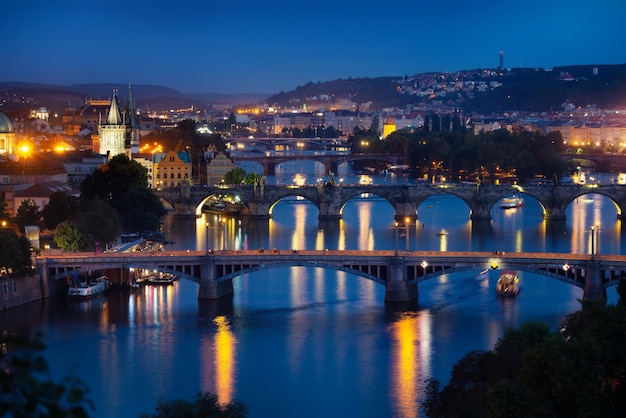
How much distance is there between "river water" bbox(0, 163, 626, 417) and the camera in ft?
44.6

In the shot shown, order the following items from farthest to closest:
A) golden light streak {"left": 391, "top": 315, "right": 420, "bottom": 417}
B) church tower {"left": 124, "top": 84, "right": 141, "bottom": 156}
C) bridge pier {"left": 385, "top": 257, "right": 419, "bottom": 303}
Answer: church tower {"left": 124, "top": 84, "right": 141, "bottom": 156}
bridge pier {"left": 385, "top": 257, "right": 419, "bottom": 303}
golden light streak {"left": 391, "top": 315, "right": 420, "bottom": 417}

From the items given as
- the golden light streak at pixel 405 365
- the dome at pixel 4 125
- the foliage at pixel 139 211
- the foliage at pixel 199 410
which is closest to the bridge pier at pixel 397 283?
the golden light streak at pixel 405 365

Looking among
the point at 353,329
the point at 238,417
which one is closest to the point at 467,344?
the point at 353,329

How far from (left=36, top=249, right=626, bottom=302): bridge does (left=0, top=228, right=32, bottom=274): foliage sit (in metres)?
0.67

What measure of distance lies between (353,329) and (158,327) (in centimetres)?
296

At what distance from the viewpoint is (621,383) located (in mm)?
8344

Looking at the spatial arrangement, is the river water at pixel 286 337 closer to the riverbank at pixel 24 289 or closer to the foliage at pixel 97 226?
the riverbank at pixel 24 289

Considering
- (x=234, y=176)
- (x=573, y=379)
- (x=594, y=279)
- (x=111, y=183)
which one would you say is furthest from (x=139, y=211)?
(x=573, y=379)

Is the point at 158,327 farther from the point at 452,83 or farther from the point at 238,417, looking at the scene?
the point at 452,83

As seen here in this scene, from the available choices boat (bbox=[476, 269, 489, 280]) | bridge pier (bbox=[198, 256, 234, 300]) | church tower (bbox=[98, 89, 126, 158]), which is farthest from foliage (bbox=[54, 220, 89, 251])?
church tower (bbox=[98, 89, 126, 158])

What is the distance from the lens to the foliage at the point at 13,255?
59.8 feet

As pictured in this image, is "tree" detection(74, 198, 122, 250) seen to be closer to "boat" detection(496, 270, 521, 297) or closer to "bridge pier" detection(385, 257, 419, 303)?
"bridge pier" detection(385, 257, 419, 303)

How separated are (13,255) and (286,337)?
16.2 ft

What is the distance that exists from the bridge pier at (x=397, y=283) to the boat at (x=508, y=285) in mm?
1703
